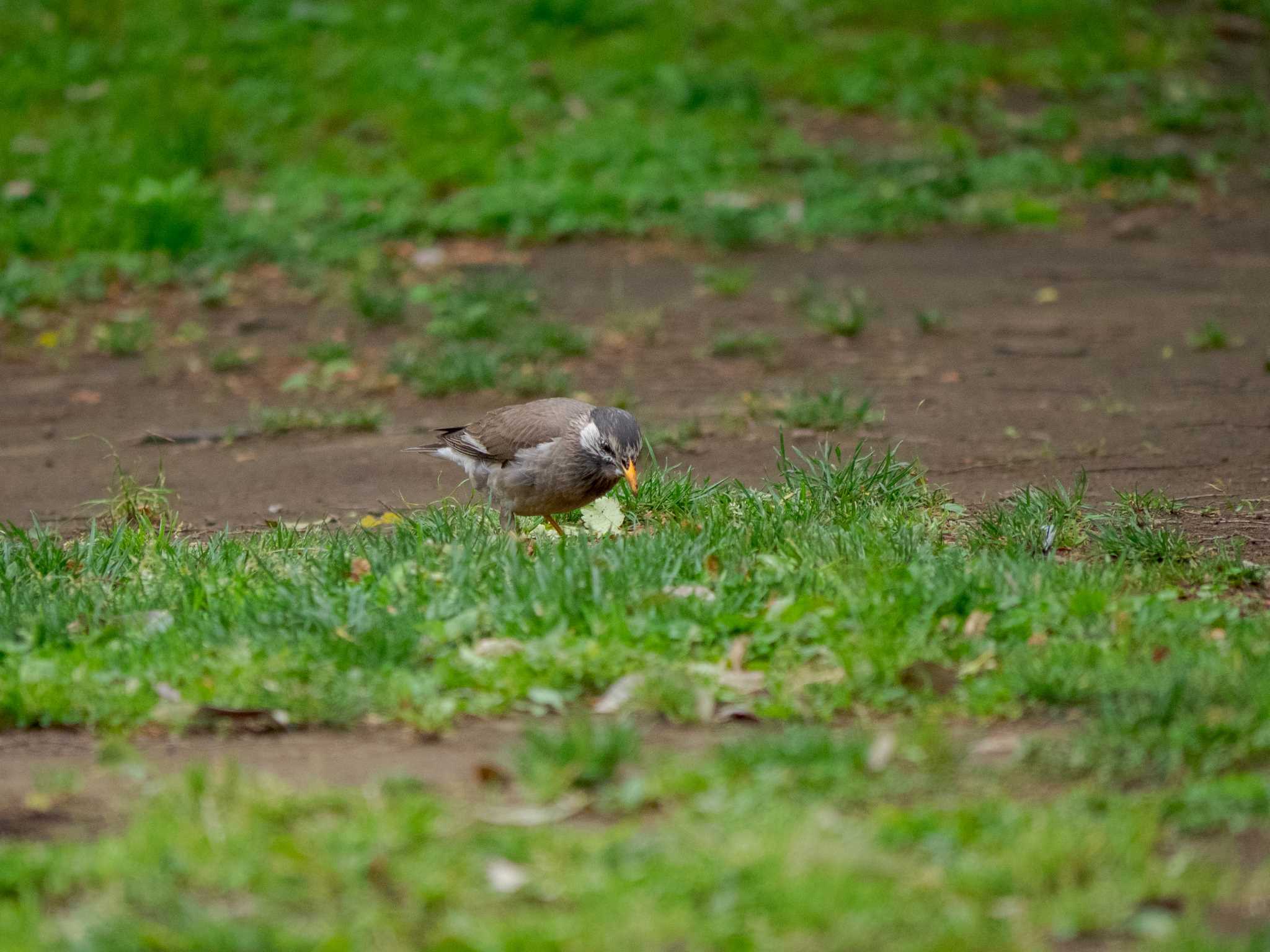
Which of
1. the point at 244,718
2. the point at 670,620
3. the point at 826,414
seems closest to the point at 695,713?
the point at 670,620

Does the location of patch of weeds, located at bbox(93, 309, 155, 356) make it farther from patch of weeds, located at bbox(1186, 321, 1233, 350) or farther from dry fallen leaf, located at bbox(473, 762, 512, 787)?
dry fallen leaf, located at bbox(473, 762, 512, 787)

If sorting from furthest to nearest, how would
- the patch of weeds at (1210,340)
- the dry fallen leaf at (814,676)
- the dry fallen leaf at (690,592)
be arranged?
the patch of weeds at (1210,340) < the dry fallen leaf at (690,592) < the dry fallen leaf at (814,676)

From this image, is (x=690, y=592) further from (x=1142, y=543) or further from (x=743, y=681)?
(x=1142, y=543)

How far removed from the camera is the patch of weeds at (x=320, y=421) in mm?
9008

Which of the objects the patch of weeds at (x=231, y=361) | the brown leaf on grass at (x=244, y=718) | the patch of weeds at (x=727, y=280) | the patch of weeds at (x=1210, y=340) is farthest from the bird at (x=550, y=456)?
the patch of weeds at (x=1210, y=340)

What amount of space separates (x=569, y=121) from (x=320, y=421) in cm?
597

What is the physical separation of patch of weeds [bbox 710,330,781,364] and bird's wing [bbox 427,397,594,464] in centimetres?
313

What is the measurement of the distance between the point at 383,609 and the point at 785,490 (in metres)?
2.08

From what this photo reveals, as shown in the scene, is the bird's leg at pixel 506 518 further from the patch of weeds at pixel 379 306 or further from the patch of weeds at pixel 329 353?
the patch of weeds at pixel 379 306

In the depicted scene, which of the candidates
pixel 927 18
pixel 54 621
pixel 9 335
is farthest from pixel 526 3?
pixel 54 621

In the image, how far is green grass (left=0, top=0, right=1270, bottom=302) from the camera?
495 inches

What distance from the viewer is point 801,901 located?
3.38 meters

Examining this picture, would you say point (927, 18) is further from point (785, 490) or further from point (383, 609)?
point (383, 609)

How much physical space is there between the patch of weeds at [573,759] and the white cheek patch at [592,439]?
2.44 metres
